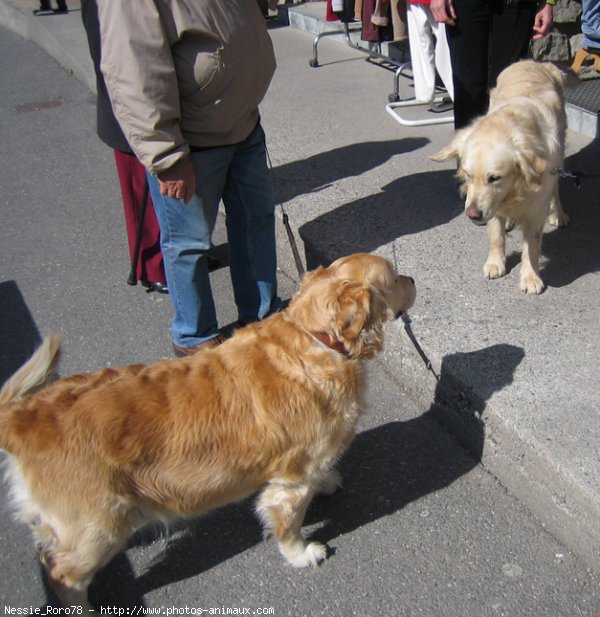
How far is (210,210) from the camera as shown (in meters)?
3.26

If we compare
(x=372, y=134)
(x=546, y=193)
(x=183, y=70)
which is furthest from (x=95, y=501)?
(x=372, y=134)

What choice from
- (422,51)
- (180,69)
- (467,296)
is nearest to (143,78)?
(180,69)

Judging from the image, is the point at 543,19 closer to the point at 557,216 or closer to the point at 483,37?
the point at 483,37

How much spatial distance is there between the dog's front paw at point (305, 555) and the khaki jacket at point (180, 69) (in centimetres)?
167

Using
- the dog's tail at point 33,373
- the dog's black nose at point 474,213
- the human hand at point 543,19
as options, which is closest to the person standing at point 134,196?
the dog's tail at point 33,373

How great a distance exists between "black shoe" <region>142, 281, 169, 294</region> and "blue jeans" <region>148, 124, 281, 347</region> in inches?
28.9

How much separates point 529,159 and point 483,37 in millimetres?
1381

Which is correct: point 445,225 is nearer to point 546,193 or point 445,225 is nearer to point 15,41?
point 546,193

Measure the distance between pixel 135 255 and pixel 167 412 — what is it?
2.13 m

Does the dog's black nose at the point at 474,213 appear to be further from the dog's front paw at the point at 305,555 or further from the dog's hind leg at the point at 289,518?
the dog's front paw at the point at 305,555

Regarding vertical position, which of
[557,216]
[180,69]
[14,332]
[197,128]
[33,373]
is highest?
[180,69]

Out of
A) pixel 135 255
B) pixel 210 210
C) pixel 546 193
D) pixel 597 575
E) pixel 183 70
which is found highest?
pixel 183 70

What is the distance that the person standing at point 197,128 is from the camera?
8.51 ft

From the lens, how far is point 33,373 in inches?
91.3
